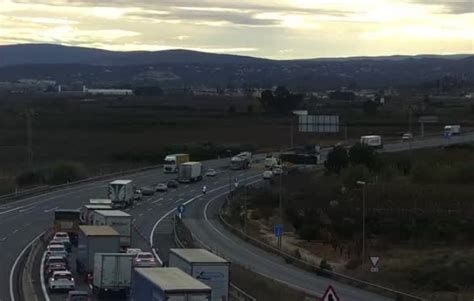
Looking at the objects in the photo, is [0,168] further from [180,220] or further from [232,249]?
[232,249]

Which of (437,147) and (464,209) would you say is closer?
(464,209)

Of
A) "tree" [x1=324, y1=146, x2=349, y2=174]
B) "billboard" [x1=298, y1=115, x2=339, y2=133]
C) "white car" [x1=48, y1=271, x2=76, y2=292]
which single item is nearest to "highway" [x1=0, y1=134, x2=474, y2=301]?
"white car" [x1=48, y1=271, x2=76, y2=292]

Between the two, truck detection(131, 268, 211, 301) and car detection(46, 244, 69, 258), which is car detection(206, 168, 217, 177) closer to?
car detection(46, 244, 69, 258)

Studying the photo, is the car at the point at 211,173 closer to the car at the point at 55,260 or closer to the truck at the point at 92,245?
the truck at the point at 92,245

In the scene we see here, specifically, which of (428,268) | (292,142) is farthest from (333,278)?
(292,142)

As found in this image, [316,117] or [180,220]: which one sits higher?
[316,117]
